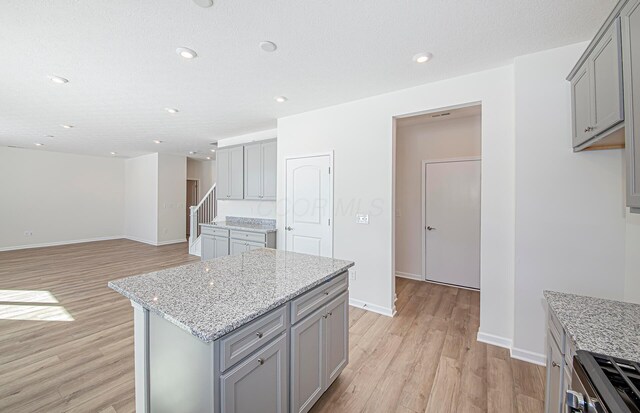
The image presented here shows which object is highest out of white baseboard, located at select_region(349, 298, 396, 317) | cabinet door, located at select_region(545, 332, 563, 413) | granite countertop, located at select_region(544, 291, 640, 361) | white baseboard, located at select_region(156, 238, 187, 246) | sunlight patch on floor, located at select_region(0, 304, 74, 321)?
granite countertop, located at select_region(544, 291, 640, 361)

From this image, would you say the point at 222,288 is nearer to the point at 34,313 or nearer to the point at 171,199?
the point at 34,313

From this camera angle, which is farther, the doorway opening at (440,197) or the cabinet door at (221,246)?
the cabinet door at (221,246)

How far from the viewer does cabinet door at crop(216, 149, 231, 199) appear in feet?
16.8

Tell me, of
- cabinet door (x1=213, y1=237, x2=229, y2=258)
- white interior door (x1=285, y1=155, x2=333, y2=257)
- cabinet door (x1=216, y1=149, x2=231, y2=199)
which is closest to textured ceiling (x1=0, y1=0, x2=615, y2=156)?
white interior door (x1=285, y1=155, x2=333, y2=257)

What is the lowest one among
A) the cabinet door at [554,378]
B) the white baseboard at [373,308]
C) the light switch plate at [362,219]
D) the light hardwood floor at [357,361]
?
the light hardwood floor at [357,361]

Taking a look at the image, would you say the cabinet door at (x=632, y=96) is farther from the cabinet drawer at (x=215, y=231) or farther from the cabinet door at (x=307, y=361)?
the cabinet drawer at (x=215, y=231)

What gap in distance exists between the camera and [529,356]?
221 cm

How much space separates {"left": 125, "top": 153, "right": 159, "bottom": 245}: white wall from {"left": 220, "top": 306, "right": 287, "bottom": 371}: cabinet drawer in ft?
24.1

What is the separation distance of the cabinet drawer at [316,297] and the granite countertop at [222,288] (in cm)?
6

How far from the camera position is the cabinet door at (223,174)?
5.11 meters

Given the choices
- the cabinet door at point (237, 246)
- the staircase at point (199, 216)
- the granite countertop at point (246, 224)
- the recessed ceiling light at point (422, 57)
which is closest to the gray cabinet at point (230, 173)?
the granite countertop at point (246, 224)

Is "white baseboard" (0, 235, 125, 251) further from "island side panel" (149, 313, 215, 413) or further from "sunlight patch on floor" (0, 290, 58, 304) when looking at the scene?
"island side panel" (149, 313, 215, 413)

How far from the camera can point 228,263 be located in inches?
79.3

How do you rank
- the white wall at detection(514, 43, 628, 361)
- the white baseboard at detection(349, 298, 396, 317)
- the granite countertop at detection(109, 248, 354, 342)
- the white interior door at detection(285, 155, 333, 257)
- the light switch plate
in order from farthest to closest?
the white interior door at detection(285, 155, 333, 257) → the light switch plate → the white baseboard at detection(349, 298, 396, 317) → the white wall at detection(514, 43, 628, 361) → the granite countertop at detection(109, 248, 354, 342)
